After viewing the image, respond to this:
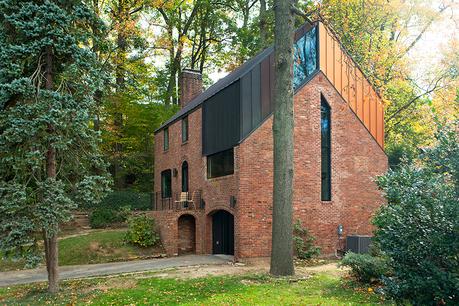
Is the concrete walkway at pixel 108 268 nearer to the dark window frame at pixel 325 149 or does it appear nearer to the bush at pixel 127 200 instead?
the dark window frame at pixel 325 149

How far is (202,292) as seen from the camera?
10430mm

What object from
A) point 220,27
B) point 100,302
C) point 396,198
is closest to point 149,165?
point 220,27

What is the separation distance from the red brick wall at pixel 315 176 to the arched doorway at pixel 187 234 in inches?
203

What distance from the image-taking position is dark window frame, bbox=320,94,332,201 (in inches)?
727

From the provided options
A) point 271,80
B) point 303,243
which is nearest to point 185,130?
point 271,80

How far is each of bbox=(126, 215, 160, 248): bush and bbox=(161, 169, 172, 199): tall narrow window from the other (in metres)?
5.39

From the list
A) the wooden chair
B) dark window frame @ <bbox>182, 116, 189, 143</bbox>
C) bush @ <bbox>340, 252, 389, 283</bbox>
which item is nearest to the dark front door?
the wooden chair

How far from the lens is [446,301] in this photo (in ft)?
20.6

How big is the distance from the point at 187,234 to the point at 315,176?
697 cm

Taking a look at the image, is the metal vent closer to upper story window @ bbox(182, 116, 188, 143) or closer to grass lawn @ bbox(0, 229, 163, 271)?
grass lawn @ bbox(0, 229, 163, 271)

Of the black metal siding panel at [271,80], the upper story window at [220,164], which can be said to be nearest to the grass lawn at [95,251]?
the upper story window at [220,164]

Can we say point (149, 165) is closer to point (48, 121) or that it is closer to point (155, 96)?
point (155, 96)

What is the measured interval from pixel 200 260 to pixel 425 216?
12.2 meters

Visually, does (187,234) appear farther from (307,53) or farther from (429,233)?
(429,233)
